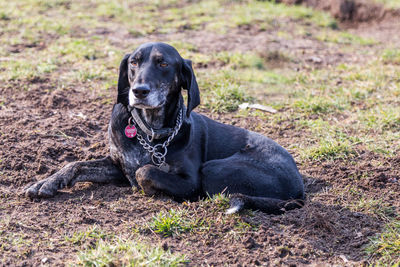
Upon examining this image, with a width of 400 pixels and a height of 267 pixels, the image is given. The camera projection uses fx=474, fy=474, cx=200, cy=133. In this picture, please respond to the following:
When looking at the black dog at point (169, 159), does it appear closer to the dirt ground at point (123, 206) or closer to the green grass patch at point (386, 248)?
the dirt ground at point (123, 206)

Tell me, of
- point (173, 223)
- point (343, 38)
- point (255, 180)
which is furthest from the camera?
point (343, 38)

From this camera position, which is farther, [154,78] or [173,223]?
[154,78]

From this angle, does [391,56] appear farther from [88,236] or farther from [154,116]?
[88,236]

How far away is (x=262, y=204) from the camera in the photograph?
13.3 ft

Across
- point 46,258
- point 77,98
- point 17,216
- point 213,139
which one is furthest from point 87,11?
point 46,258

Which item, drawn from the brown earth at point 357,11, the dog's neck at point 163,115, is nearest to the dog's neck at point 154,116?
the dog's neck at point 163,115

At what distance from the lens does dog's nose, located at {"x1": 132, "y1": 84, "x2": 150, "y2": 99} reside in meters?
3.90

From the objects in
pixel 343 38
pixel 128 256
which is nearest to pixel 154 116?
pixel 128 256

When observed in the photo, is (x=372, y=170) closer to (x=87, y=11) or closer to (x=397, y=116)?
(x=397, y=116)

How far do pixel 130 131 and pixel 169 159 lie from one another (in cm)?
45

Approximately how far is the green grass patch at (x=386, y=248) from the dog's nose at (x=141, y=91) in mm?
2129

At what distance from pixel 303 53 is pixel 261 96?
2.14 meters

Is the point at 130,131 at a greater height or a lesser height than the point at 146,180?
greater

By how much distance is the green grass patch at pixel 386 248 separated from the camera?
3455 millimetres
